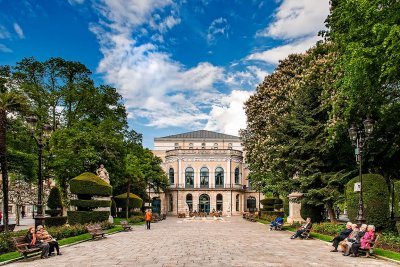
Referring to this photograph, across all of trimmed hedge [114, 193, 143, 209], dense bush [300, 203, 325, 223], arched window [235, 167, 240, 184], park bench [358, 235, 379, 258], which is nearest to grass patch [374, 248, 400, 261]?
park bench [358, 235, 379, 258]

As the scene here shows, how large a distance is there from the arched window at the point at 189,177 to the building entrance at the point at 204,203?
9.25 feet

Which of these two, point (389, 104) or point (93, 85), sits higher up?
point (93, 85)

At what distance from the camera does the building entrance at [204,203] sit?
234ft

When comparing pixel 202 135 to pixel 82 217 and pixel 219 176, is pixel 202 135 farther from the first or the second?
pixel 82 217

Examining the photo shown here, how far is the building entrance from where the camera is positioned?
71.2 meters

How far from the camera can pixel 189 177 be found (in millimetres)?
72188

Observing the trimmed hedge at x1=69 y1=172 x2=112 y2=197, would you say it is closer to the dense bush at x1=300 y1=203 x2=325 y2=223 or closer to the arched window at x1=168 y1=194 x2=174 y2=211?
the dense bush at x1=300 y1=203 x2=325 y2=223

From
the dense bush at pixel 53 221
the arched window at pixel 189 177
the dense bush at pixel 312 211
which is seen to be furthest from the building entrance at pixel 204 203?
the dense bush at pixel 53 221

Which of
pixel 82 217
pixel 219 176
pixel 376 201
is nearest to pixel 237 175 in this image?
pixel 219 176

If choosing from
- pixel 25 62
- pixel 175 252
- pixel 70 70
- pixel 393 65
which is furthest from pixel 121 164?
pixel 393 65

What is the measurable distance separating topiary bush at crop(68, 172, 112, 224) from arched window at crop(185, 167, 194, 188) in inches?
1681

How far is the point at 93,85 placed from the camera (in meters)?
39.6

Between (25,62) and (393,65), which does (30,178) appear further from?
(393,65)

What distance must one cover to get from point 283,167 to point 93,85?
67.4 ft
